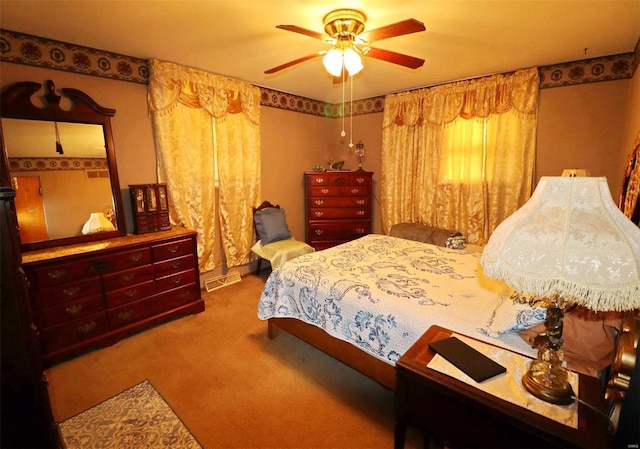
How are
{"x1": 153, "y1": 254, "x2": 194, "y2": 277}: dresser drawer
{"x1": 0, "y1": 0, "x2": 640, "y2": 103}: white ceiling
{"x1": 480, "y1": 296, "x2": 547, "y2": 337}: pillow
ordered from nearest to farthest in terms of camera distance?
{"x1": 480, "y1": 296, "x2": 547, "y2": 337}: pillow
{"x1": 0, "y1": 0, "x2": 640, "y2": 103}: white ceiling
{"x1": 153, "y1": 254, "x2": 194, "y2": 277}: dresser drawer

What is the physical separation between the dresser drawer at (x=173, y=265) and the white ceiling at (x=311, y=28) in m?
1.96

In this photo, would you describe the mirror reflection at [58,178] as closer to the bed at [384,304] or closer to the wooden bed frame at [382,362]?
the bed at [384,304]

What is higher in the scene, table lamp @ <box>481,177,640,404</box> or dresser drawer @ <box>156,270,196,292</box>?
table lamp @ <box>481,177,640,404</box>

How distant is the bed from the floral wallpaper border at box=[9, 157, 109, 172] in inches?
78.1

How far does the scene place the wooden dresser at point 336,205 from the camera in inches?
173

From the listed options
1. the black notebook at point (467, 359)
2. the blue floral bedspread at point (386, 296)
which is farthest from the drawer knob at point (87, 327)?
the black notebook at point (467, 359)

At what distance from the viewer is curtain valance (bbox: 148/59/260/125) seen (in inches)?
119

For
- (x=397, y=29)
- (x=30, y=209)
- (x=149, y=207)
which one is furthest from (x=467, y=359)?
(x=30, y=209)

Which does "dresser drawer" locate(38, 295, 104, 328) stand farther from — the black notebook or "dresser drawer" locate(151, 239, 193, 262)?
the black notebook

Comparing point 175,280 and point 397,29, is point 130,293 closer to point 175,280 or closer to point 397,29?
point 175,280

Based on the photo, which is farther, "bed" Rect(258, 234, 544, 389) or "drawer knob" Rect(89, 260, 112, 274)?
"drawer knob" Rect(89, 260, 112, 274)

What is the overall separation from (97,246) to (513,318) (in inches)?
120

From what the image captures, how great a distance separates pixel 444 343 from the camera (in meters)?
1.29

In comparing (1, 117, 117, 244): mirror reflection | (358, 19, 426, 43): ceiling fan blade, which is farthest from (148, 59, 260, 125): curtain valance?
(358, 19, 426, 43): ceiling fan blade
